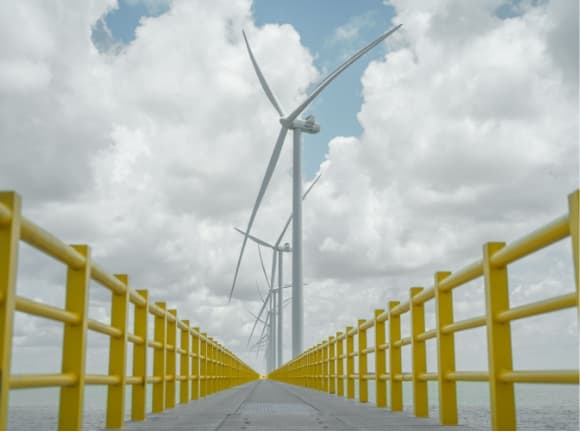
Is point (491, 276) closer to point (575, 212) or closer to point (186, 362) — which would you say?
point (575, 212)

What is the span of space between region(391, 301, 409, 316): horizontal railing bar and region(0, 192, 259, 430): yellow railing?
2833 mm

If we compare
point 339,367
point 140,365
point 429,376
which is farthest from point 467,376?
point 339,367

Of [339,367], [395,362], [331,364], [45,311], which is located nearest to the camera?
[45,311]

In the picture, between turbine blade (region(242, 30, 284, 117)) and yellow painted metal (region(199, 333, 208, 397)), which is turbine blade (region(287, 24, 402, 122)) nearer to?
turbine blade (region(242, 30, 284, 117))

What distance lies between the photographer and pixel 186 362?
1195 cm

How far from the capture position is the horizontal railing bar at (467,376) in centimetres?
538

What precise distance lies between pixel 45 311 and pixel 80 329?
87 centimetres

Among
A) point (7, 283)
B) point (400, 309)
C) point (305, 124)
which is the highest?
point (305, 124)

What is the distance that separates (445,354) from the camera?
6.58 metres

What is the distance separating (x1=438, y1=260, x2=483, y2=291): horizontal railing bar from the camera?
564 centimetres

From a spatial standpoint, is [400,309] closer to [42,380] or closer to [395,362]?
[395,362]

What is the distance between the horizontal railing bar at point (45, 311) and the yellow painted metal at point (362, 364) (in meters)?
7.38

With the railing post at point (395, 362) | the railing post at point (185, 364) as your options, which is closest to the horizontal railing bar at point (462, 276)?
the railing post at point (395, 362)

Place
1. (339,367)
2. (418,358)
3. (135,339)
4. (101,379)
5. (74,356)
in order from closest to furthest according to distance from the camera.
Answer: (74,356), (101,379), (135,339), (418,358), (339,367)
